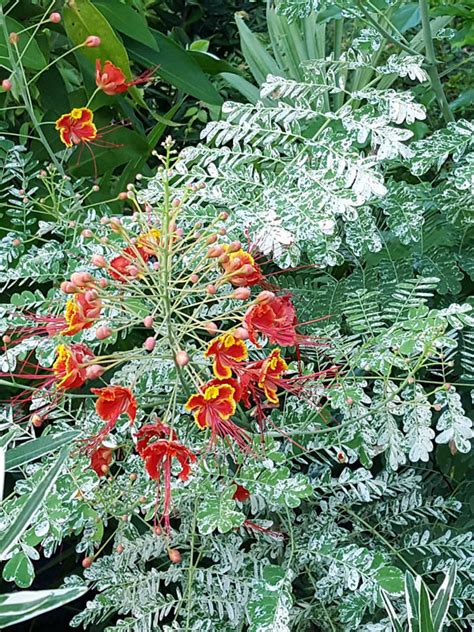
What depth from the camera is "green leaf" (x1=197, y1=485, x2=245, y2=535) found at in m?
0.81

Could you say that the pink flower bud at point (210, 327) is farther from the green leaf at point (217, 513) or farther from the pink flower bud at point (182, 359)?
the green leaf at point (217, 513)

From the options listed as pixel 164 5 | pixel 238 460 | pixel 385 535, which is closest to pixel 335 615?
pixel 385 535

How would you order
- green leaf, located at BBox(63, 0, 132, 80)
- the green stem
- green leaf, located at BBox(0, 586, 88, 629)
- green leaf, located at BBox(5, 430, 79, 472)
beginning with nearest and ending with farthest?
green leaf, located at BBox(0, 586, 88, 629) → green leaf, located at BBox(5, 430, 79, 472) → the green stem → green leaf, located at BBox(63, 0, 132, 80)

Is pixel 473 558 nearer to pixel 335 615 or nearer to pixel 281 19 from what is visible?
pixel 335 615

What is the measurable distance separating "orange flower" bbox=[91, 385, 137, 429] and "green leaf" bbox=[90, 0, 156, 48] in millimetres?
939

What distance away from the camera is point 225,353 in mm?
785

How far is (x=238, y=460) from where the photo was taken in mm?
909

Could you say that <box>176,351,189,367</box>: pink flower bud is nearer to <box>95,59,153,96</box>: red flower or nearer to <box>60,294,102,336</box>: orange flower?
<box>60,294,102,336</box>: orange flower

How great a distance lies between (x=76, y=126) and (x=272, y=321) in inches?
21.0

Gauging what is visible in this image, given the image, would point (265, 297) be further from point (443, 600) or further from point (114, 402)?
point (443, 600)

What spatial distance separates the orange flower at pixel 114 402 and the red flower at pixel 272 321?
129mm

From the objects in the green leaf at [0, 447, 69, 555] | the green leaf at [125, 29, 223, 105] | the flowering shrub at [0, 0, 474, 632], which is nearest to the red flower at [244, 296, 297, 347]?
the flowering shrub at [0, 0, 474, 632]

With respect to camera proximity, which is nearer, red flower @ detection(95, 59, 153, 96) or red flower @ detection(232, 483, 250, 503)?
red flower @ detection(232, 483, 250, 503)

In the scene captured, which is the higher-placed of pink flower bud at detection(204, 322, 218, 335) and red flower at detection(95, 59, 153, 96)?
red flower at detection(95, 59, 153, 96)
